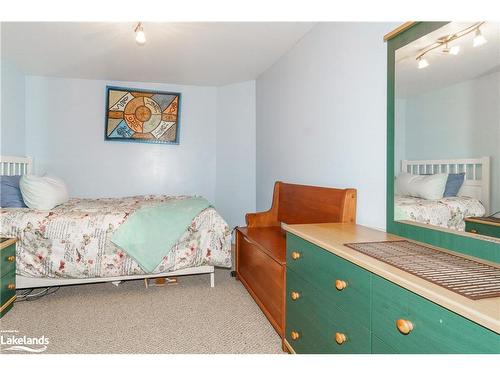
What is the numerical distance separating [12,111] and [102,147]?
3.53ft

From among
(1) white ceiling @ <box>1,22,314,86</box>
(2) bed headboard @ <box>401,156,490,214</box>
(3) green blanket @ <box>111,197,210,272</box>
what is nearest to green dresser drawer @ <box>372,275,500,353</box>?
(2) bed headboard @ <box>401,156,490,214</box>

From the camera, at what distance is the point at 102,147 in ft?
14.5

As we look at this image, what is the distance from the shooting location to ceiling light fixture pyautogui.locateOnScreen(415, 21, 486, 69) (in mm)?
1245

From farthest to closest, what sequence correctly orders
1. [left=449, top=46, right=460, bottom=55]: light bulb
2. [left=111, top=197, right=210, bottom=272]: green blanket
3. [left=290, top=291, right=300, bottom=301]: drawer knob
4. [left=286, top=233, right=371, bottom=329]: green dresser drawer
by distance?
[left=111, top=197, right=210, bottom=272]: green blanket, [left=290, top=291, right=300, bottom=301]: drawer knob, [left=449, top=46, right=460, bottom=55]: light bulb, [left=286, top=233, right=371, bottom=329]: green dresser drawer

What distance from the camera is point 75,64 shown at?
3682 mm

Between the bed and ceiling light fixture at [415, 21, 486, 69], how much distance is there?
2054mm

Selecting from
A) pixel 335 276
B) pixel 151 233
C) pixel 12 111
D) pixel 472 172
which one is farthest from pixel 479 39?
pixel 12 111

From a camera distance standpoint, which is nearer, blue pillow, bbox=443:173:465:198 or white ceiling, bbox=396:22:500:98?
Result: white ceiling, bbox=396:22:500:98

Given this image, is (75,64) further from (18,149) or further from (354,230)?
(354,230)

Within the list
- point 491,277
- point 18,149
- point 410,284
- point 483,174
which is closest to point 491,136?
point 483,174

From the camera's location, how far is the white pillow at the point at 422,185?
1.43m

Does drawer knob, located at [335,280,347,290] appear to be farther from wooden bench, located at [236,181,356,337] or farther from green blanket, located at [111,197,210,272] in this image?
green blanket, located at [111,197,210,272]

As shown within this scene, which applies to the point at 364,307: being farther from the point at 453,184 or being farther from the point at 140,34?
the point at 140,34

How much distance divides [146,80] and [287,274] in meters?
3.67
